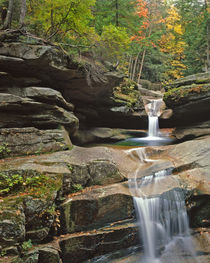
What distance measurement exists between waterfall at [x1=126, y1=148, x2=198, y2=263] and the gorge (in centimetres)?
3

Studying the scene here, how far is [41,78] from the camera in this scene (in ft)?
30.0

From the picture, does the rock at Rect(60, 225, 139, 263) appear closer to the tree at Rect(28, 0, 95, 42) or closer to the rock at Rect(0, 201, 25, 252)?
the rock at Rect(0, 201, 25, 252)

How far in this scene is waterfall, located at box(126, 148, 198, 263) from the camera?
5795mm

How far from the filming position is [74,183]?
667 centimetres

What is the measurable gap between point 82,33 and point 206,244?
1119 cm

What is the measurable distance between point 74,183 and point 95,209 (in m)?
1.24

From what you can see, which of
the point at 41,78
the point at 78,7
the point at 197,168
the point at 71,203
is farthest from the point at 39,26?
the point at 197,168

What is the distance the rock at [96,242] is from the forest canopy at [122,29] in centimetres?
748

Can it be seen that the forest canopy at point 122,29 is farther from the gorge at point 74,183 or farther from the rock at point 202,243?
the rock at point 202,243

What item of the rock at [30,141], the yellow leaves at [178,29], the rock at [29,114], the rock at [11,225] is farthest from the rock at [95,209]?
the yellow leaves at [178,29]

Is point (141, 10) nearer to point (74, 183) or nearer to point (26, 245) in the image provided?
point (74, 183)

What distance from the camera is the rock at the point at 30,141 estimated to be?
7.21 m

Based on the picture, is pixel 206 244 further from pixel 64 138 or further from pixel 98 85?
pixel 98 85

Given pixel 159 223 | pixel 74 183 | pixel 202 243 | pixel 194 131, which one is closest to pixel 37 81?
pixel 74 183
